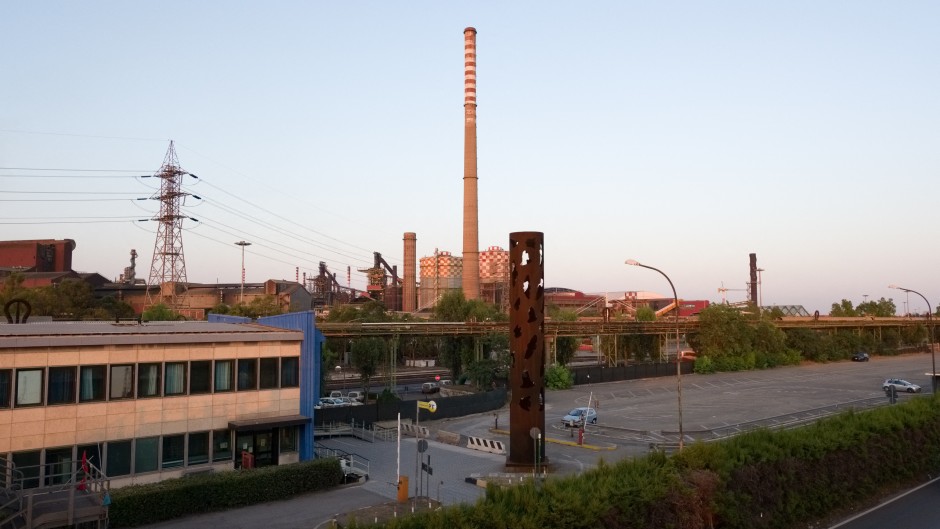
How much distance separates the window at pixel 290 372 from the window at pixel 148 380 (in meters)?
5.47

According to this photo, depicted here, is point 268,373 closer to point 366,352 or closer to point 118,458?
point 118,458

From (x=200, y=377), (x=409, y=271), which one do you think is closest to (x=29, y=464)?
(x=200, y=377)

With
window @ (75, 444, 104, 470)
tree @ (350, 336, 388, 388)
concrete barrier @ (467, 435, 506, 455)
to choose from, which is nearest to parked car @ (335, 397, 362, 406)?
tree @ (350, 336, 388, 388)

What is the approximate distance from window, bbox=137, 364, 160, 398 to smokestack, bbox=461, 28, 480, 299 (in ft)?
228

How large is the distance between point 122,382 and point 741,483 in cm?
2300

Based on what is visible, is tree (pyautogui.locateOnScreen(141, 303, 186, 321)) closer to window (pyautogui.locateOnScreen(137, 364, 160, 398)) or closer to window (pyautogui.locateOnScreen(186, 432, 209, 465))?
window (pyautogui.locateOnScreen(186, 432, 209, 465))

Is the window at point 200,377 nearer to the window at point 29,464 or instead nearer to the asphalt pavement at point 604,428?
the asphalt pavement at point 604,428

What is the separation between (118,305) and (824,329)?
11087cm

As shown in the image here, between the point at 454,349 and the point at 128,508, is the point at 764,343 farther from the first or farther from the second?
the point at 128,508

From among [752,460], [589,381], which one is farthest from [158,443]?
[589,381]

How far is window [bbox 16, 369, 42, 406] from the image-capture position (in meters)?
24.1

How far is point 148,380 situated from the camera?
88.7 feet

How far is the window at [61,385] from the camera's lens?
81.3ft

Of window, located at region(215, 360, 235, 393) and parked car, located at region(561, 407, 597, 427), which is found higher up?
window, located at region(215, 360, 235, 393)
